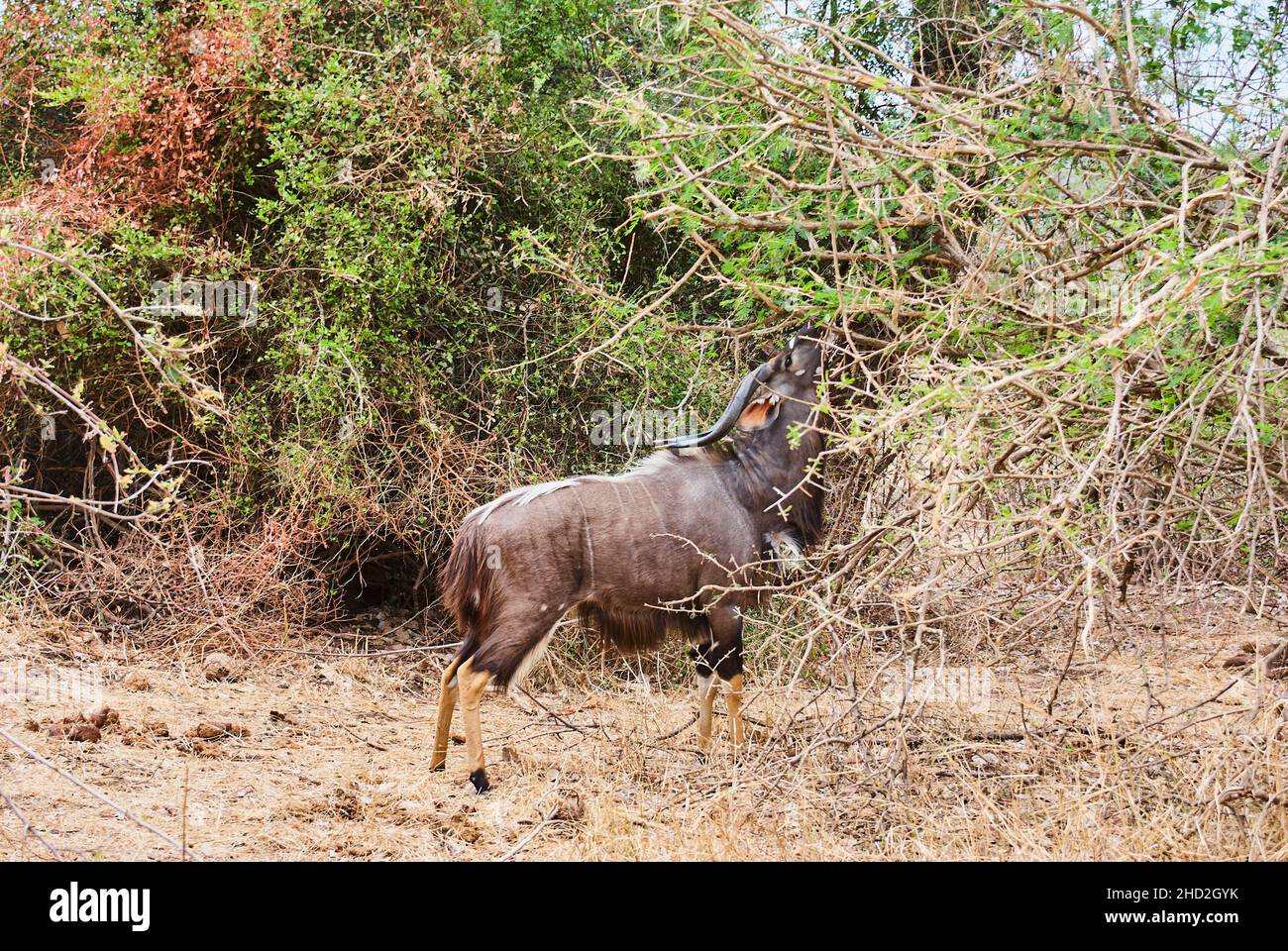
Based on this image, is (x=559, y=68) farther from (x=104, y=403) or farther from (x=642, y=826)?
(x=642, y=826)

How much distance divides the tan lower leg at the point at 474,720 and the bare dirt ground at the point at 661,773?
8 cm

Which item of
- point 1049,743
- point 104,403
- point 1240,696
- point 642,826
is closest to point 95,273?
point 104,403

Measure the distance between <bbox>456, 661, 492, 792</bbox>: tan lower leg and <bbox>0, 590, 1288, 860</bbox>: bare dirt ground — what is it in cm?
8

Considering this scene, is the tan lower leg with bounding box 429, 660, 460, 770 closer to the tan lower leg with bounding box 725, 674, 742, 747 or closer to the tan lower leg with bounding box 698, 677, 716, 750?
the tan lower leg with bounding box 698, 677, 716, 750

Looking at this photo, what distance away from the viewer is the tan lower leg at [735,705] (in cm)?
533

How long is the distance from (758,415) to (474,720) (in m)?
1.88

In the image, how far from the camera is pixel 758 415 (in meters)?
5.69

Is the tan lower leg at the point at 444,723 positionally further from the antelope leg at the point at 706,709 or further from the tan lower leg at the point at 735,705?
the tan lower leg at the point at 735,705

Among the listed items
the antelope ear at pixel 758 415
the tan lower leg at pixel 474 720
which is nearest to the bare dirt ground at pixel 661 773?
the tan lower leg at pixel 474 720

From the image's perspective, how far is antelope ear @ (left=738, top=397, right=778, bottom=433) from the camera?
18.5 ft

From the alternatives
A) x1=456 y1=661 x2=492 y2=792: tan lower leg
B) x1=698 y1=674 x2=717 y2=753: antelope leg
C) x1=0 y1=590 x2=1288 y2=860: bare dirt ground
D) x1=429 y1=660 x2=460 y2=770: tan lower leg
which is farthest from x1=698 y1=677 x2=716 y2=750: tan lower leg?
x1=429 y1=660 x2=460 y2=770: tan lower leg

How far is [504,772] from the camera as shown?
5258 mm

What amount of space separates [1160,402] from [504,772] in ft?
9.80

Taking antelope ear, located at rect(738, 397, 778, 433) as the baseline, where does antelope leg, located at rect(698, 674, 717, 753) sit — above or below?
below
